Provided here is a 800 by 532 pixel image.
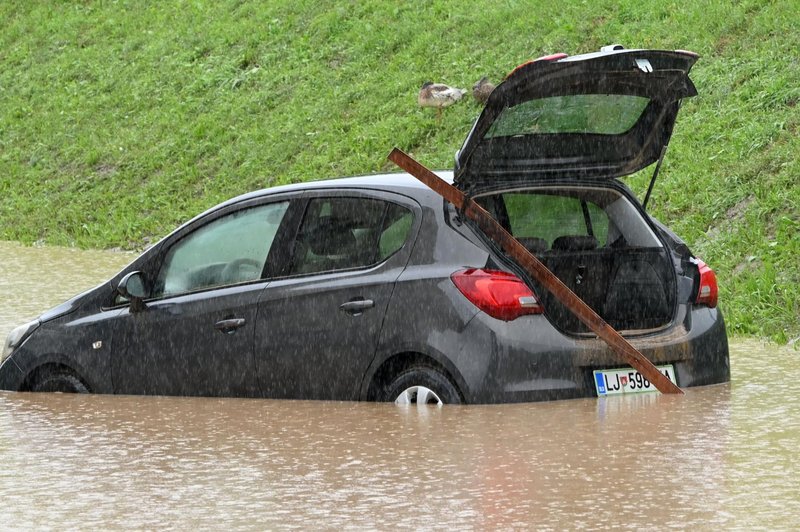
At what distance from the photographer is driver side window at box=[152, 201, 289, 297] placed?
28.4 ft

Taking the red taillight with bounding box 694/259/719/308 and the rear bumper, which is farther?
the red taillight with bounding box 694/259/719/308

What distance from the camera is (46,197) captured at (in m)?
24.0

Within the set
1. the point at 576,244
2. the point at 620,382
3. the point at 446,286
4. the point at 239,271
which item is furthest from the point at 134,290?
the point at 620,382

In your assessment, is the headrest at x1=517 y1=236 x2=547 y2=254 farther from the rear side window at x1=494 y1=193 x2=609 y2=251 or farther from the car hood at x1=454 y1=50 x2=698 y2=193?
the car hood at x1=454 y1=50 x2=698 y2=193

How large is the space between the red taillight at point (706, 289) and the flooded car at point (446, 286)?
0.04ft

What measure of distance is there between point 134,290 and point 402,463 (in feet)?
8.23

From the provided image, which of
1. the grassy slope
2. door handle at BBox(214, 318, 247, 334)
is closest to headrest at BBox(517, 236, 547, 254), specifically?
door handle at BBox(214, 318, 247, 334)

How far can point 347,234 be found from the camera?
8.29 metres

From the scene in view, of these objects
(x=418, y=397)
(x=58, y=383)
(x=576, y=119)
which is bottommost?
(x=418, y=397)

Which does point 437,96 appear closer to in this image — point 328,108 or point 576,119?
point 328,108

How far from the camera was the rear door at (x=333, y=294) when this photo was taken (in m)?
7.99

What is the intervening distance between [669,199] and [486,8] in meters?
9.54

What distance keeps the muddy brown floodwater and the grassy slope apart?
4.48m

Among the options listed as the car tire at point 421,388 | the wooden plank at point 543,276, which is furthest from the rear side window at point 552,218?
the car tire at point 421,388
